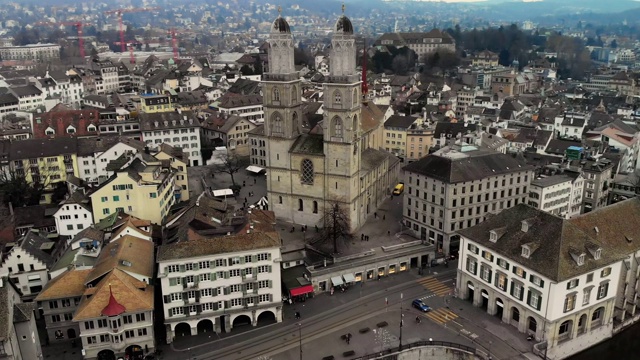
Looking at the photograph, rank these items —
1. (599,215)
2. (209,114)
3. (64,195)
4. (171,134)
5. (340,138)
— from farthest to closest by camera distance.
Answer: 1. (209,114)
2. (171,134)
3. (64,195)
4. (340,138)
5. (599,215)

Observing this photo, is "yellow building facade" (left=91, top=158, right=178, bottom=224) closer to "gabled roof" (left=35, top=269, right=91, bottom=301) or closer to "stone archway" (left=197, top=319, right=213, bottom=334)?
"gabled roof" (left=35, top=269, right=91, bottom=301)

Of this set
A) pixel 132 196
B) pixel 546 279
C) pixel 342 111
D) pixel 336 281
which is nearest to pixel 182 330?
pixel 336 281

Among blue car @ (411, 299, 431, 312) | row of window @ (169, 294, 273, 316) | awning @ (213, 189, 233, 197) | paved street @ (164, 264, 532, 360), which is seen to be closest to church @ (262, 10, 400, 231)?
awning @ (213, 189, 233, 197)

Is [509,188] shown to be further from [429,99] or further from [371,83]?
[371,83]

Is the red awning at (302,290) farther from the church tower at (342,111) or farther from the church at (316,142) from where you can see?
the church tower at (342,111)

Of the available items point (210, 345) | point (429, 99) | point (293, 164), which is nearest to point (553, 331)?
point (210, 345)

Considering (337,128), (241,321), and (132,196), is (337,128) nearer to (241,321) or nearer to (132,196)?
(241,321)

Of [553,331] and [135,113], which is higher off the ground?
[135,113]
